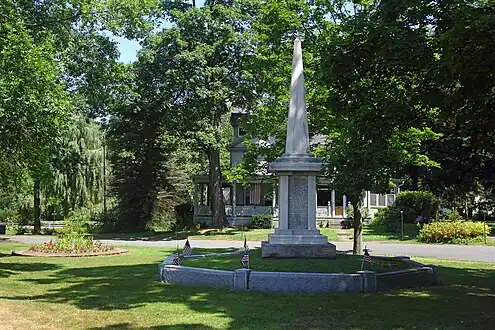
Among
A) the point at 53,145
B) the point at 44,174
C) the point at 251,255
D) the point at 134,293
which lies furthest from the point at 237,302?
the point at 44,174

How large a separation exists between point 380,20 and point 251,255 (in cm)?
798

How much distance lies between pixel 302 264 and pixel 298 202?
248 centimetres

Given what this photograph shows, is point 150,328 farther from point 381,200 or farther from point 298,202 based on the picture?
point 381,200

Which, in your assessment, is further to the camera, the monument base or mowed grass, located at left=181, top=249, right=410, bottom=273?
the monument base

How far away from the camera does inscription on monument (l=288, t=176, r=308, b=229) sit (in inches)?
630

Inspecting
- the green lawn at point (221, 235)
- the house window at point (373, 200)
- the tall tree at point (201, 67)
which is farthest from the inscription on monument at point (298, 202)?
the house window at point (373, 200)

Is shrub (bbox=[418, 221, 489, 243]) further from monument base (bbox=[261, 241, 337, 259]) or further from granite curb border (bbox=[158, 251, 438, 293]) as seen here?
granite curb border (bbox=[158, 251, 438, 293])

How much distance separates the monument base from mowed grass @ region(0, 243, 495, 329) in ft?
10.1

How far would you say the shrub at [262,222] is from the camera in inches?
1649

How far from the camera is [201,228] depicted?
41.6 m

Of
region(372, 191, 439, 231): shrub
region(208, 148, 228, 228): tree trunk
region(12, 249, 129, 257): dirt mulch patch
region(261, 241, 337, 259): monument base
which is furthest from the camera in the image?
region(208, 148, 228, 228): tree trunk

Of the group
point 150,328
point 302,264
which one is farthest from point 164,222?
point 150,328

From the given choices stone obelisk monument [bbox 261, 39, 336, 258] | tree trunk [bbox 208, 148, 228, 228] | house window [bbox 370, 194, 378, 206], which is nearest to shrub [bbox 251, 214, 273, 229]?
tree trunk [bbox 208, 148, 228, 228]

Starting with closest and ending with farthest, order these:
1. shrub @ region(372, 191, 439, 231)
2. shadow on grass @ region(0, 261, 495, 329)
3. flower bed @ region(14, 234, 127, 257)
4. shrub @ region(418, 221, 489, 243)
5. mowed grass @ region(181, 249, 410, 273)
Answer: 1. shadow on grass @ region(0, 261, 495, 329)
2. mowed grass @ region(181, 249, 410, 273)
3. flower bed @ region(14, 234, 127, 257)
4. shrub @ region(418, 221, 489, 243)
5. shrub @ region(372, 191, 439, 231)
